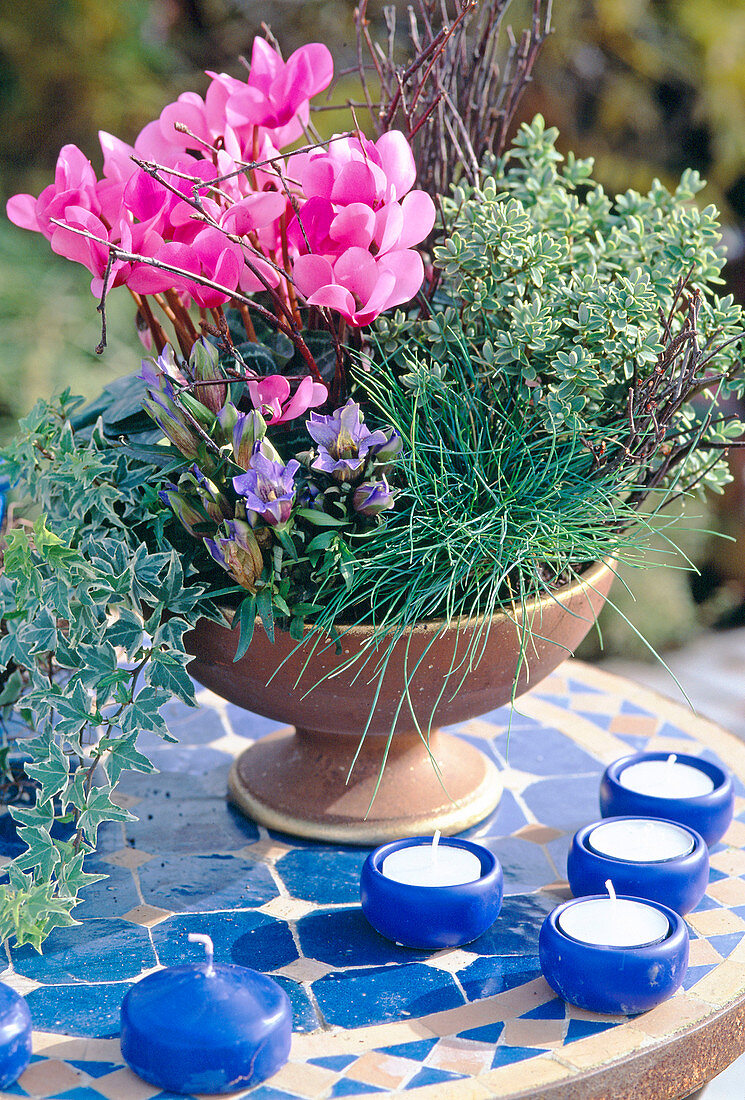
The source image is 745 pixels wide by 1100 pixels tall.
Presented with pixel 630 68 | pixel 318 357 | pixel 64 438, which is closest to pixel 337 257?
pixel 318 357

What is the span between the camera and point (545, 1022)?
60cm

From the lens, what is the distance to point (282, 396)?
2.20 feet

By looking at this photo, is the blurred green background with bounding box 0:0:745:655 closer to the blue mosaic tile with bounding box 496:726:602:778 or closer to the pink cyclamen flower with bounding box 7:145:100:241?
the blue mosaic tile with bounding box 496:726:602:778

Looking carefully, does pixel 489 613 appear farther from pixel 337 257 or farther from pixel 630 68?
pixel 630 68

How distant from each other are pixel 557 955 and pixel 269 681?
0.86ft

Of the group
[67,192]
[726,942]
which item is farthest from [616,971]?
[67,192]

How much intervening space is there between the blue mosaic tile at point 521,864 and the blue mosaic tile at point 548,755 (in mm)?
118

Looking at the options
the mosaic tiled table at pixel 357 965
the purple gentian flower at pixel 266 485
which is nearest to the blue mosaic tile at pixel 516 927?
the mosaic tiled table at pixel 357 965

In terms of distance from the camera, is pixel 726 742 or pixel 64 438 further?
pixel 726 742

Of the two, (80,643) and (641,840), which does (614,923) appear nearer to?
(641,840)

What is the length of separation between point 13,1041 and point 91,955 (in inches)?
5.0

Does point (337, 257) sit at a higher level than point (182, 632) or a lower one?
higher

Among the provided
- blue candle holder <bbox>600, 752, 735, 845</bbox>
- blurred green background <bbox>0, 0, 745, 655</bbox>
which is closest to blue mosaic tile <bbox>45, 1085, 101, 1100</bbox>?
blue candle holder <bbox>600, 752, 735, 845</bbox>

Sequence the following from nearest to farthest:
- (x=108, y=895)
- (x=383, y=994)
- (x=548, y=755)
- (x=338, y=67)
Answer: (x=383, y=994), (x=108, y=895), (x=548, y=755), (x=338, y=67)
